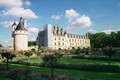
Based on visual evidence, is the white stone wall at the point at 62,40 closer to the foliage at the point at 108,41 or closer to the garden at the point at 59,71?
the foliage at the point at 108,41

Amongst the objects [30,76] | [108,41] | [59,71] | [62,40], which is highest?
[62,40]

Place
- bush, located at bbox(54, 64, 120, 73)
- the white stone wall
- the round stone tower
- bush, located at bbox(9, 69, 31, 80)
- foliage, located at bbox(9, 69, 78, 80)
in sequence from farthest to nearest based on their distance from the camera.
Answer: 1. the white stone wall
2. the round stone tower
3. bush, located at bbox(54, 64, 120, 73)
4. bush, located at bbox(9, 69, 31, 80)
5. foliage, located at bbox(9, 69, 78, 80)

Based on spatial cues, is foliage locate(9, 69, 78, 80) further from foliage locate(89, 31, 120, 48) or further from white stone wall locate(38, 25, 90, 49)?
foliage locate(89, 31, 120, 48)

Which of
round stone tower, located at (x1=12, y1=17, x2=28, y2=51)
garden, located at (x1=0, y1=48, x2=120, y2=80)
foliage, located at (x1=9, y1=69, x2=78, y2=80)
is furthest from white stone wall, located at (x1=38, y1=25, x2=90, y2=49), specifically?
foliage, located at (x1=9, y1=69, x2=78, y2=80)

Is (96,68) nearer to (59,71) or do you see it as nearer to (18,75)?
(59,71)

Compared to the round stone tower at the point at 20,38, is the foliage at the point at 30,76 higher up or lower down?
lower down

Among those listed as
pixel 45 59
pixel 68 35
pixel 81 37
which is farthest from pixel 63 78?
pixel 81 37

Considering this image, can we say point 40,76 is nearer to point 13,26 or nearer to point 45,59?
point 45,59

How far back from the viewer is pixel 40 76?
13.0 meters

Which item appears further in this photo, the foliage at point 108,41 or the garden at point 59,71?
the foliage at point 108,41

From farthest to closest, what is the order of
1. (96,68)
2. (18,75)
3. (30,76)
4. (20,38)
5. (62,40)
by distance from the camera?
(62,40) → (20,38) → (96,68) → (18,75) → (30,76)

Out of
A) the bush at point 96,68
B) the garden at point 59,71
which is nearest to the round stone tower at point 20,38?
the garden at point 59,71

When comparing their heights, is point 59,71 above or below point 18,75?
below

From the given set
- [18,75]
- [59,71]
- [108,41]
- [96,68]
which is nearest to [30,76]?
[18,75]
